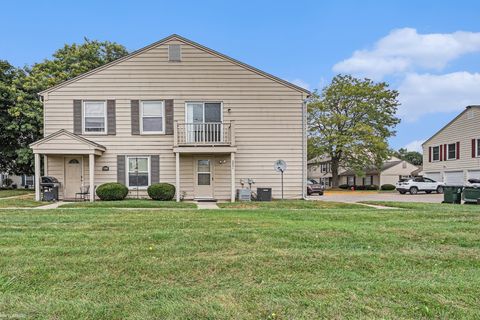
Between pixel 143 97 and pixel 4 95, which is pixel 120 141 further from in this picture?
pixel 4 95

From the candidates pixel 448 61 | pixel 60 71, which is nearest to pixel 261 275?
pixel 448 61

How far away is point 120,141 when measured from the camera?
624 inches

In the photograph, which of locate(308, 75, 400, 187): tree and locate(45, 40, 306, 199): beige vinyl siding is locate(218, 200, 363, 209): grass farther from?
locate(308, 75, 400, 187): tree

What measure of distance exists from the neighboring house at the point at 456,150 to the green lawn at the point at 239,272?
24233 millimetres

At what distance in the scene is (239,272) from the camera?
4.37 metres

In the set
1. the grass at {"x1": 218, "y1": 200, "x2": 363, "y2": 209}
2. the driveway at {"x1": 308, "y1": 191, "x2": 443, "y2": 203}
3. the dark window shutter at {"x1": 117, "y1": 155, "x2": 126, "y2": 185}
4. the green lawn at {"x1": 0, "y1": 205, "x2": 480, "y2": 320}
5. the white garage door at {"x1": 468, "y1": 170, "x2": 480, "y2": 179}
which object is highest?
the dark window shutter at {"x1": 117, "y1": 155, "x2": 126, "y2": 185}

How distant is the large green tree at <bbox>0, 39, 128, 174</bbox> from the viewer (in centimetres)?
2295

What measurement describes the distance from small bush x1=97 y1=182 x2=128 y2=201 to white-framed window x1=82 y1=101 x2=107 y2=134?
2610 millimetres

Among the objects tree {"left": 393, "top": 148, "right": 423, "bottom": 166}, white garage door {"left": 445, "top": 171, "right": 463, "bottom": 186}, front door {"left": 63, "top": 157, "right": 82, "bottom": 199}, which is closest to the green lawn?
front door {"left": 63, "top": 157, "right": 82, "bottom": 199}

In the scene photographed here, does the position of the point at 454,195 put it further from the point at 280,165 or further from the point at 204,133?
the point at 204,133

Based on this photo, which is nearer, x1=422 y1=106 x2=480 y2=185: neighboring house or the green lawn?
the green lawn

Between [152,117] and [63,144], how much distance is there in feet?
12.1

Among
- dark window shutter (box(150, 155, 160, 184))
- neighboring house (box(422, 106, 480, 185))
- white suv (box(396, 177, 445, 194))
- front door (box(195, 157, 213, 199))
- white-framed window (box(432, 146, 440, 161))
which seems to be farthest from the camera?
white-framed window (box(432, 146, 440, 161))

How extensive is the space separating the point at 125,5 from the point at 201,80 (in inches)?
163
